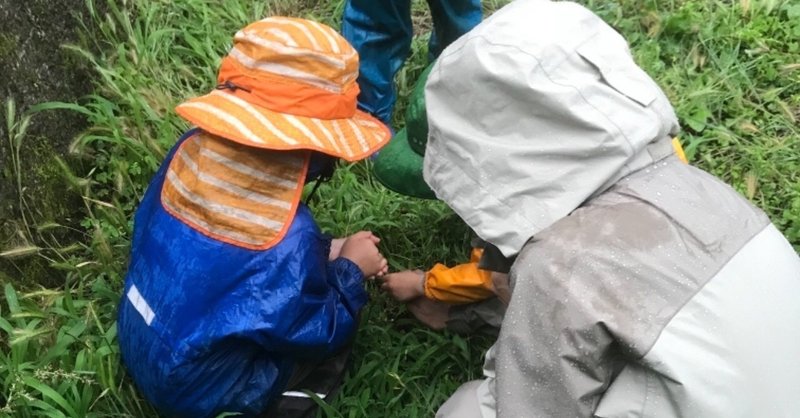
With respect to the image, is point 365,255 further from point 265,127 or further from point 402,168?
point 265,127

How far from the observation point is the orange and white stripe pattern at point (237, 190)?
5.89 feet

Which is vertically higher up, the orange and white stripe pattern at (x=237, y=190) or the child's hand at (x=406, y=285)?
the orange and white stripe pattern at (x=237, y=190)

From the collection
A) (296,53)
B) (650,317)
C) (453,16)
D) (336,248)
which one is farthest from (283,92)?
(453,16)

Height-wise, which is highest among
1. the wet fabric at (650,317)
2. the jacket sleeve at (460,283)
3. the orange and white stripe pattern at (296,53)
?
the orange and white stripe pattern at (296,53)

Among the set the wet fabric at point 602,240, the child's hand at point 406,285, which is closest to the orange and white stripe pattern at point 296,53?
the wet fabric at point 602,240

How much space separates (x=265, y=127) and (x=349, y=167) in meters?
1.13

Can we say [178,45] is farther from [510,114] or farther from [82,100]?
[510,114]

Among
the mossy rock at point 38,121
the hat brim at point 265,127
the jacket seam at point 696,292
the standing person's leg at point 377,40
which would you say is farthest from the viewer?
the standing person's leg at point 377,40

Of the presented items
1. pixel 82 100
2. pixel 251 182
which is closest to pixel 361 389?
pixel 251 182

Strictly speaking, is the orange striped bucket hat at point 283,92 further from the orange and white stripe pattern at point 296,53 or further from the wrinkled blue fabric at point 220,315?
the wrinkled blue fabric at point 220,315

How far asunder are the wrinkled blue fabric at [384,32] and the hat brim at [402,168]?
576 millimetres

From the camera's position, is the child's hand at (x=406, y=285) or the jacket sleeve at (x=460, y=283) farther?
the child's hand at (x=406, y=285)

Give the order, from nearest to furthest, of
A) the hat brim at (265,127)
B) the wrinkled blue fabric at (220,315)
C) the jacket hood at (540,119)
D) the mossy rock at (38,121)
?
the jacket hood at (540,119) < the hat brim at (265,127) < the wrinkled blue fabric at (220,315) < the mossy rock at (38,121)

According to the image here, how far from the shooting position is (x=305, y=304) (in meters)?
1.91
